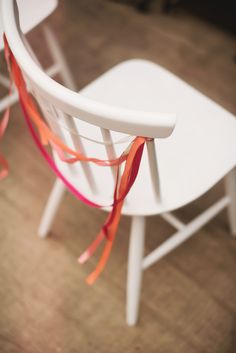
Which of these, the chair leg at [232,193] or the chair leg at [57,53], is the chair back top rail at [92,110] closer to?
the chair leg at [232,193]

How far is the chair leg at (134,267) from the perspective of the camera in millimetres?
970

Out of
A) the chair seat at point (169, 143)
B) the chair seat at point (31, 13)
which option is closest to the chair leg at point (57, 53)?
the chair seat at point (31, 13)

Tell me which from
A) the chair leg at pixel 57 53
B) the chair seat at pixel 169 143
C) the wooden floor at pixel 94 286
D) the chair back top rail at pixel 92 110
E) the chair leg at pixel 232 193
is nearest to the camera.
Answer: the chair back top rail at pixel 92 110

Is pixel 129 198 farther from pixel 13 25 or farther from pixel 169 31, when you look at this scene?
pixel 169 31

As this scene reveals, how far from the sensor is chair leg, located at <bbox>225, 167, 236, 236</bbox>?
3.45ft

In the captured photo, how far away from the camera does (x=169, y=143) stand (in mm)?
944

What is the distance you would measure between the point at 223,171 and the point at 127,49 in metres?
1.06

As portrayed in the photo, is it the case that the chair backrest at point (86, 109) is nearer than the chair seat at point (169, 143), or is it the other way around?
the chair backrest at point (86, 109)

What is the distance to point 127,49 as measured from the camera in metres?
1.78

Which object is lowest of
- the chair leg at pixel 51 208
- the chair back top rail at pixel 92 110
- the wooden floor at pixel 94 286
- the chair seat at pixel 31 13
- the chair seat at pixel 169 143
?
the wooden floor at pixel 94 286

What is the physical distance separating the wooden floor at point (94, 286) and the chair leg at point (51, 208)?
0.14 ft

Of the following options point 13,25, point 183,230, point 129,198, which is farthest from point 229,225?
point 13,25

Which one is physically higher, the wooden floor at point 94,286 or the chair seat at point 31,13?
the chair seat at point 31,13

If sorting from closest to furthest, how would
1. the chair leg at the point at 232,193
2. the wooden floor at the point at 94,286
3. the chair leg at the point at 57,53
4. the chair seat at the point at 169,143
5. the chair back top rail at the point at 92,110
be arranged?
the chair back top rail at the point at 92,110
the chair seat at the point at 169,143
the chair leg at the point at 232,193
the wooden floor at the point at 94,286
the chair leg at the point at 57,53
